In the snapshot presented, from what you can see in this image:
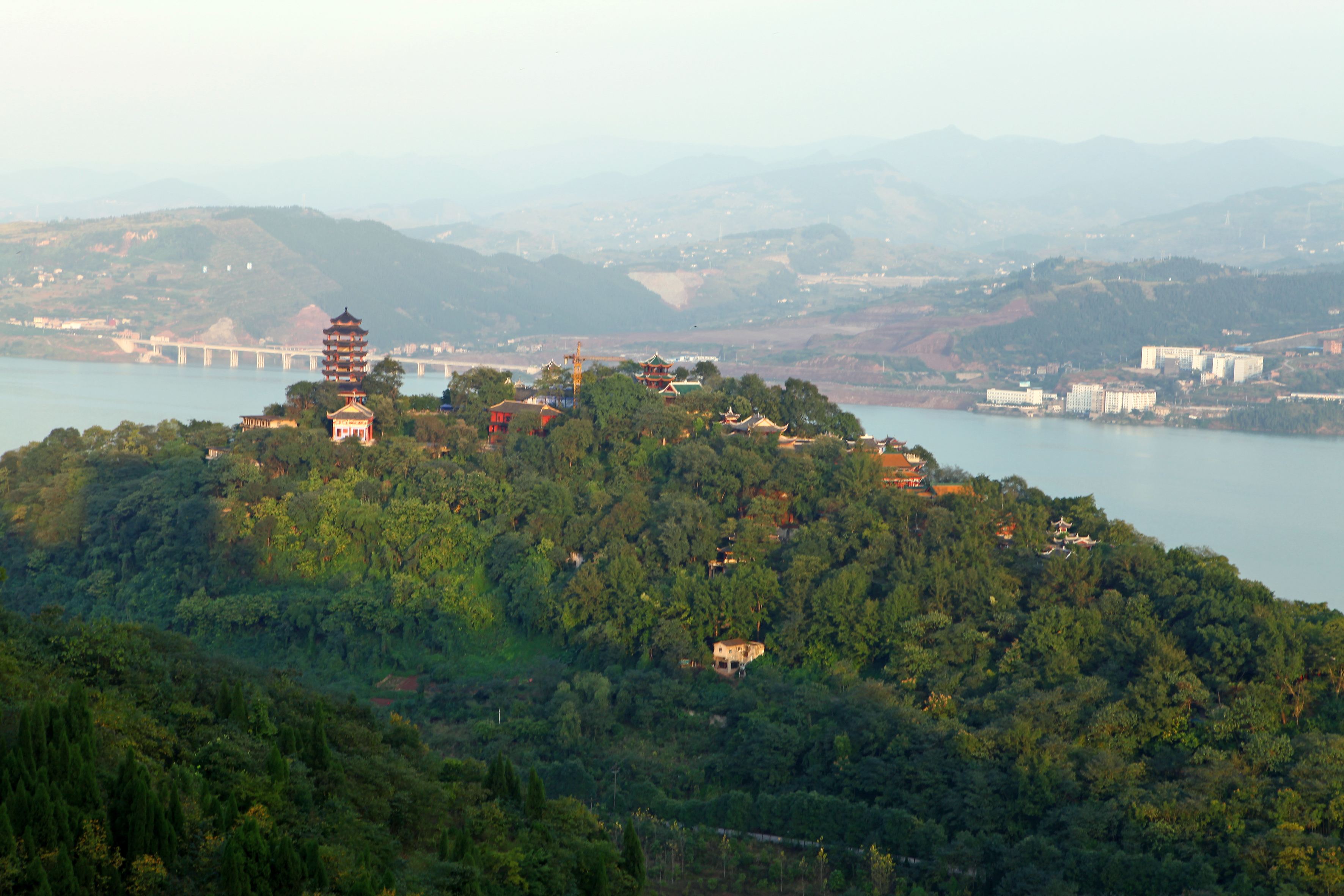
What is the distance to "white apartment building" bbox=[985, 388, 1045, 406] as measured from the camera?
52.9m

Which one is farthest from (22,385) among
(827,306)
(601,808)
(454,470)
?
(827,306)

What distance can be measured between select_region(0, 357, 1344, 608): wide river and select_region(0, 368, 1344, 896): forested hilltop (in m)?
8.29

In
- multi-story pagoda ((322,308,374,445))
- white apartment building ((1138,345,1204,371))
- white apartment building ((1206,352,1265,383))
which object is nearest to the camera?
multi-story pagoda ((322,308,374,445))

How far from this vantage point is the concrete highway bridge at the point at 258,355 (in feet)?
198

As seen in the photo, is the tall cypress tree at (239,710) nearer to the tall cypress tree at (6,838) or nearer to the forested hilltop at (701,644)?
the forested hilltop at (701,644)

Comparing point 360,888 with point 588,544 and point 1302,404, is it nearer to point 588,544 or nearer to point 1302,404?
point 588,544

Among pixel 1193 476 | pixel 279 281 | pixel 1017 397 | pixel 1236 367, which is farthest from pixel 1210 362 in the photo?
pixel 279 281

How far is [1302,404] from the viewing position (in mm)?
48062

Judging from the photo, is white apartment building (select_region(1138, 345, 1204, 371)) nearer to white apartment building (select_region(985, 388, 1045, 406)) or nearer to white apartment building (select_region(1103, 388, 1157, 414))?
white apartment building (select_region(1103, 388, 1157, 414))

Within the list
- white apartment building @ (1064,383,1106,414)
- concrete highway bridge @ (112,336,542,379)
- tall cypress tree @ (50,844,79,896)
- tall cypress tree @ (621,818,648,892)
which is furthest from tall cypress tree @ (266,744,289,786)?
concrete highway bridge @ (112,336,542,379)

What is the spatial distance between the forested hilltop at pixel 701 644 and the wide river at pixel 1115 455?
27.2ft

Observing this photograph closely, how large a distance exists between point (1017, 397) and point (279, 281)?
133 ft

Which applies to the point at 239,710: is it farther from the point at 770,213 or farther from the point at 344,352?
the point at 770,213

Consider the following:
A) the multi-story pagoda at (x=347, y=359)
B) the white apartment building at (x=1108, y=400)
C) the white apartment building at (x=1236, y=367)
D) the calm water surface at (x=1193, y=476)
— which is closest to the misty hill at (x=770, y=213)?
the white apartment building at (x=1236, y=367)
